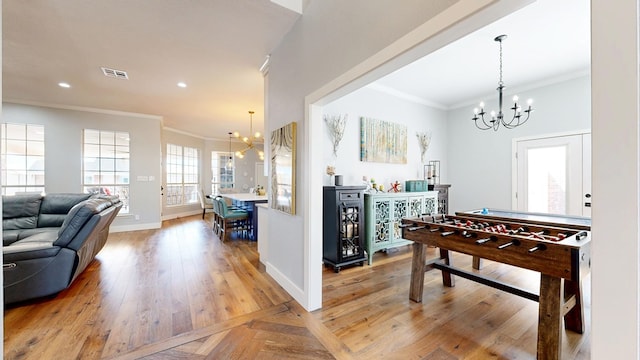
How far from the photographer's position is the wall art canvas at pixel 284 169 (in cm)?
254

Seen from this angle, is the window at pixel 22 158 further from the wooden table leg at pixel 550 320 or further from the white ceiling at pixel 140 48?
the wooden table leg at pixel 550 320

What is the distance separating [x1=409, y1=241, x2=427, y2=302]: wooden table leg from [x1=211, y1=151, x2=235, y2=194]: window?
317 inches

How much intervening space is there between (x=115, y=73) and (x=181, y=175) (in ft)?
15.9

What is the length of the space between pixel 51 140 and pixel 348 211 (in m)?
6.27

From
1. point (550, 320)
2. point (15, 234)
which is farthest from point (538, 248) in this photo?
point (15, 234)

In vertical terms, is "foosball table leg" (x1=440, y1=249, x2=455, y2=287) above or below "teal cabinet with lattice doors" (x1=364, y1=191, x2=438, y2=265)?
below

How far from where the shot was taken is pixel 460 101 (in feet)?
16.8

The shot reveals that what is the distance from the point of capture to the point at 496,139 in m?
4.78

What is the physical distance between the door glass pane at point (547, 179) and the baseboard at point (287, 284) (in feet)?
14.2

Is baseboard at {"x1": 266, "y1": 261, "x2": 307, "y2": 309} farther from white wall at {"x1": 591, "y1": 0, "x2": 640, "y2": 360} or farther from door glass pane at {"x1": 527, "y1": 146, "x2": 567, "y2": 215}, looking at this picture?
door glass pane at {"x1": 527, "y1": 146, "x2": 567, "y2": 215}

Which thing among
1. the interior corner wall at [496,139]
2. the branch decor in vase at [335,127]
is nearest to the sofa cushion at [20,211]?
the branch decor in vase at [335,127]

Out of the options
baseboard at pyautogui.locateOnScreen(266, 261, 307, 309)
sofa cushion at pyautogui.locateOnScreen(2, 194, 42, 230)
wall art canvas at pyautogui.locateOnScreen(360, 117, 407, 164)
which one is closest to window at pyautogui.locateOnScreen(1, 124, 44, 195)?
sofa cushion at pyautogui.locateOnScreen(2, 194, 42, 230)

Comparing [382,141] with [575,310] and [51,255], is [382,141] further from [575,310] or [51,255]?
[51,255]

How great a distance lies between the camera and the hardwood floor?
1.79 m
